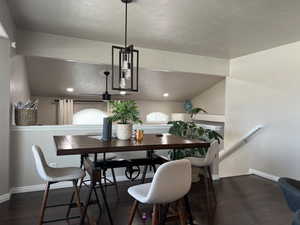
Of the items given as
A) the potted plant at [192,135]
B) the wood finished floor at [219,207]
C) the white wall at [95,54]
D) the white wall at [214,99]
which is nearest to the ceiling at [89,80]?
the white wall at [214,99]

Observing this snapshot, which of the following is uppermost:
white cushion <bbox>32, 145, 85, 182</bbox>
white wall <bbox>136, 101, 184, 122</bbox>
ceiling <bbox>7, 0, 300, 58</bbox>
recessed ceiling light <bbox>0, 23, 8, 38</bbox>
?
ceiling <bbox>7, 0, 300, 58</bbox>

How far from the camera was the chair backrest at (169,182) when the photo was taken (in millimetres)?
1658

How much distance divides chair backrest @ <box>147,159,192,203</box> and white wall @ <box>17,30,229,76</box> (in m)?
2.63

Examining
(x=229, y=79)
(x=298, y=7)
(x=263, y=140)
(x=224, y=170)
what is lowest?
(x=224, y=170)

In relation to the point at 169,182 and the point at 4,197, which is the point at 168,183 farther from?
the point at 4,197

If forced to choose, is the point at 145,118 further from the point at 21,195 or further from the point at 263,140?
the point at 21,195

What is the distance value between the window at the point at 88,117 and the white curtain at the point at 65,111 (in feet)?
1.05

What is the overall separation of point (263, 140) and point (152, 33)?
9.50 feet

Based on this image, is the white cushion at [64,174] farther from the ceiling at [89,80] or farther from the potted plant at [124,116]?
the ceiling at [89,80]

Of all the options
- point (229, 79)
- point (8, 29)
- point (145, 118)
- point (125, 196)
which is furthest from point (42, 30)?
point (145, 118)

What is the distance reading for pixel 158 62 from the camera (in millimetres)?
4215

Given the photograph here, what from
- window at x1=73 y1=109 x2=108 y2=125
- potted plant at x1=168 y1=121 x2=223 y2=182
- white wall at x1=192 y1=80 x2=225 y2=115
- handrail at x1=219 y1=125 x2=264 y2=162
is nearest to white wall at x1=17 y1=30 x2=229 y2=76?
potted plant at x1=168 y1=121 x2=223 y2=182

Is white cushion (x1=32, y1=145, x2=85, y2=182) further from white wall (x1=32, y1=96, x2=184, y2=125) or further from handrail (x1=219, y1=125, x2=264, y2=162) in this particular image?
white wall (x1=32, y1=96, x2=184, y2=125)

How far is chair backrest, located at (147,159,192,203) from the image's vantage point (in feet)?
5.44
